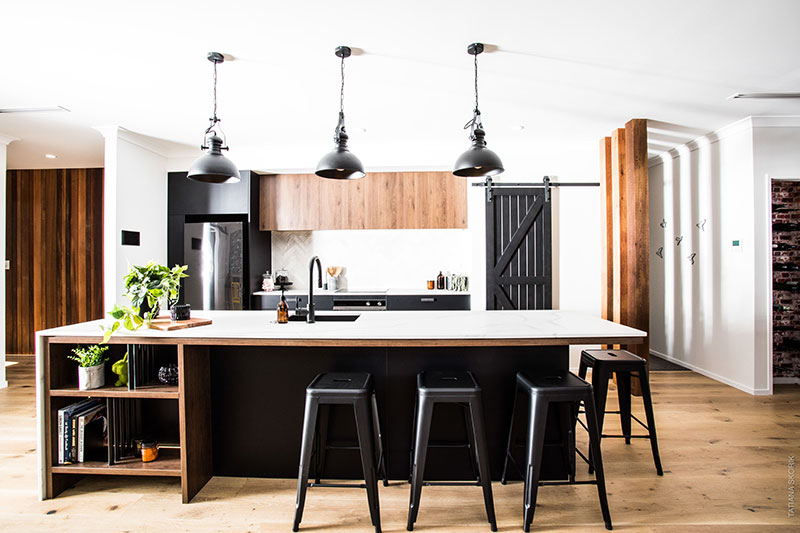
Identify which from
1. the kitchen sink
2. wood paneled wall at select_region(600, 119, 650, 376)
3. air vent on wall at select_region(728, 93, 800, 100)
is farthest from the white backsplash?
air vent on wall at select_region(728, 93, 800, 100)

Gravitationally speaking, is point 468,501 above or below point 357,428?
below

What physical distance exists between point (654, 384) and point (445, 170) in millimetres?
3127

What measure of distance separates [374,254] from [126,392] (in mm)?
3564

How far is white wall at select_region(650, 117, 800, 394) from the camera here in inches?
156

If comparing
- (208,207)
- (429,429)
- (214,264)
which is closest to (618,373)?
(429,429)

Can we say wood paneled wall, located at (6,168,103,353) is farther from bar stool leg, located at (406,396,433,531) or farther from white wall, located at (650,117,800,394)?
white wall, located at (650,117,800,394)

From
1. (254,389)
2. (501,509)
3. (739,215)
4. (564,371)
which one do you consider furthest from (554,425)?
(739,215)

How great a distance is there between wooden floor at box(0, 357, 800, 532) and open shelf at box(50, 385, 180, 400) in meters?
0.57

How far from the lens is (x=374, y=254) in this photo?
218 inches

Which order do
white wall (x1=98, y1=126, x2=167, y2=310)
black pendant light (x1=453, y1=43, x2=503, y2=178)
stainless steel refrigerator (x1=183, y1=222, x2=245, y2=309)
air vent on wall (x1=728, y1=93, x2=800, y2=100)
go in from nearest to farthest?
1. black pendant light (x1=453, y1=43, x2=503, y2=178)
2. air vent on wall (x1=728, y1=93, x2=800, y2=100)
3. white wall (x1=98, y1=126, x2=167, y2=310)
4. stainless steel refrigerator (x1=183, y1=222, x2=245, y2=309)

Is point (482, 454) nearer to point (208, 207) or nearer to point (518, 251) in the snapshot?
point (518, 251)

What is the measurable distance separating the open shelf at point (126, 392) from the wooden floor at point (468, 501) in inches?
22.3

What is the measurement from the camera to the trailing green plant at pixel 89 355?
2.31 metres

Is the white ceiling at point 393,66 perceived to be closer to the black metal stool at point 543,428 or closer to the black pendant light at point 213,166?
the black pendant light at point 213,166
